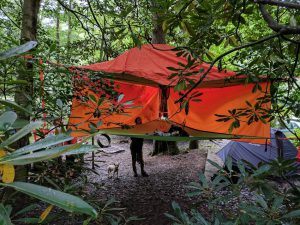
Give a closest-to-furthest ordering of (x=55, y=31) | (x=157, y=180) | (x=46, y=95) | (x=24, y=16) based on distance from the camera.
Result: (x=46, y=95), (x=24, y=16), (x=157, y=180), (x=55, y=31)

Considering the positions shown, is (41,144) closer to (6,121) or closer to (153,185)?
(6,121)

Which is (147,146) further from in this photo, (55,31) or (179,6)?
(179,6)

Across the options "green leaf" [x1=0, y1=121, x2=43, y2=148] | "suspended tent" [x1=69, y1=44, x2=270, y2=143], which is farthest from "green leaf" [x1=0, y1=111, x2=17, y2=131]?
"suspended tent" [x1=69, y1=44, x2=270, y2=143]

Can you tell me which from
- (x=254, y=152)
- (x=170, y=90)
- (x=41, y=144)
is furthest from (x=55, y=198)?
(x=254, y=152)

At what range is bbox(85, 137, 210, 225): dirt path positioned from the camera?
114 inches

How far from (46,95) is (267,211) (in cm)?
121

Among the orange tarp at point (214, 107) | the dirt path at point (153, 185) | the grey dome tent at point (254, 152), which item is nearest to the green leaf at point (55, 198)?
the dirt path at point (153, 185)

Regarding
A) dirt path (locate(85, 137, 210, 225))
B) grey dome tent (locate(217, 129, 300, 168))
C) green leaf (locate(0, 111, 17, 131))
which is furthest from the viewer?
grey dome tent (locate(217, 129, 300, 168))

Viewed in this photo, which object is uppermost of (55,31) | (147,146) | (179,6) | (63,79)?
(55,31)

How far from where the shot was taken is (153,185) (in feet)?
12.4

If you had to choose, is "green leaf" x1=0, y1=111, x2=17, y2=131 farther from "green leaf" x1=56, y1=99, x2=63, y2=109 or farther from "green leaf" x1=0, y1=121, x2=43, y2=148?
"green leaf" x1=56, y1=99, x2=63, y2=109

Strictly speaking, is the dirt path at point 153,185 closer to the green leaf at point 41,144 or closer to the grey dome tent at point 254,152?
the grey dome tent at point 254,152

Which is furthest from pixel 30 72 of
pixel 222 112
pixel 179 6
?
pixel 222 112

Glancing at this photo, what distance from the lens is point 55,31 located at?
8055 millimetres
